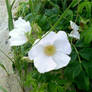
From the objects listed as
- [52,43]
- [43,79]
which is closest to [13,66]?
[43,79]

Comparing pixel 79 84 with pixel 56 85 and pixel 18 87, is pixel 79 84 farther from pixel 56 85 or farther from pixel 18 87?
pixel 18 87

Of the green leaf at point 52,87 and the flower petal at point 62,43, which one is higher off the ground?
the flower petal at point 62,43

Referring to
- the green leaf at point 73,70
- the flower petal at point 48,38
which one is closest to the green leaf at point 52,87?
the green leaf at point 73,70

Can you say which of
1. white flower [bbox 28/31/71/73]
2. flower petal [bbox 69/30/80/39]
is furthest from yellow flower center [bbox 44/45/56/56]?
flower petal [bbox 69/30/80/39]

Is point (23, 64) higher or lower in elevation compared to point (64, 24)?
lower

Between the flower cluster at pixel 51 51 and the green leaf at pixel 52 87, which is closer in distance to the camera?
the flower cluster at pixel 51 51

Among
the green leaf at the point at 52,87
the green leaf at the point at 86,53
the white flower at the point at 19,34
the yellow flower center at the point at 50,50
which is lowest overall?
the green leaf at the point at 52,87

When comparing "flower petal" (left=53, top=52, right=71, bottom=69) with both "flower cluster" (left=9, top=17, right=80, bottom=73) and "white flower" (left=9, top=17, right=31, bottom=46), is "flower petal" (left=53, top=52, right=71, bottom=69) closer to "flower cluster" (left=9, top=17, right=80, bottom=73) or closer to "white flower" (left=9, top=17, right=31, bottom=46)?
"flower cluster" (left=9, top=17, right=80, bottom=73)

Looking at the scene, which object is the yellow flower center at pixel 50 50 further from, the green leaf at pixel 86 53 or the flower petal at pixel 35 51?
the green leaf at pixel 86 53

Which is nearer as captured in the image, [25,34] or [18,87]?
[25,34]
